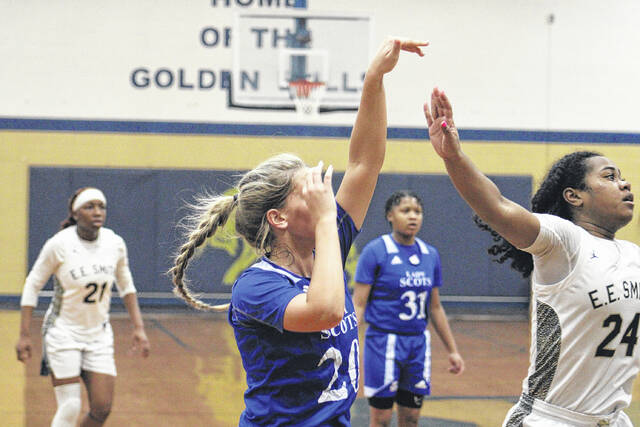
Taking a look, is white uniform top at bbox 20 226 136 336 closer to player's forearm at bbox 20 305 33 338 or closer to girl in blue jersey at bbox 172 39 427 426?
player's forearm at bbox 20 305 33 338

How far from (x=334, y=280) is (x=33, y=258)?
40.0 feet

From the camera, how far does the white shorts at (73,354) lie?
5.30m

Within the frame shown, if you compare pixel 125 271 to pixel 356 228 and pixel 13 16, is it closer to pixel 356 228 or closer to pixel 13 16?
pixel 356 228

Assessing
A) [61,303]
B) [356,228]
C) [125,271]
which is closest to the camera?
[356,228]

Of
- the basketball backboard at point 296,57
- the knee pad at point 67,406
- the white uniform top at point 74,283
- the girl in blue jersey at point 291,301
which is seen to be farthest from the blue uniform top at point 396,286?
the basketball backboard at point 296,57

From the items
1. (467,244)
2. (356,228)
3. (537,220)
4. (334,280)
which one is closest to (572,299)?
(537,220)

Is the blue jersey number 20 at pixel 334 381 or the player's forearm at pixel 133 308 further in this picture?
the player's forearm at pixel 133 308

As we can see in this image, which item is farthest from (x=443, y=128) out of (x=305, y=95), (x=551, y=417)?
(x=305, y=95)

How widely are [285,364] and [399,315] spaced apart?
3418 mm

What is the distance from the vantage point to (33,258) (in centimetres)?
1329

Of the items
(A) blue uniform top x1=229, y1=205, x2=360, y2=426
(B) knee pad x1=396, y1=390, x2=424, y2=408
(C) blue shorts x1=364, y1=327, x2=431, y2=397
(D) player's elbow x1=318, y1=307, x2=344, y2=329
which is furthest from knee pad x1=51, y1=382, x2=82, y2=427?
(D) player's elbow x1=318, y1=307, x2=344, y2=329

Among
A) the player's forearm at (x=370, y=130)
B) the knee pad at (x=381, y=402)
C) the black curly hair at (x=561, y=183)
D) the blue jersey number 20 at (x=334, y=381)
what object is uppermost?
the player's forearm at (x=370, y=130)

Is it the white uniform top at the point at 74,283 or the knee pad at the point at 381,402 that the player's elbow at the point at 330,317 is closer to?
the knee pad at the point at 381,402

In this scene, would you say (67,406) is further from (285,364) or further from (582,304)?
(582,304)
